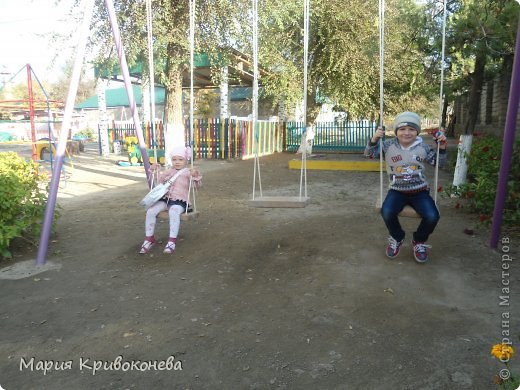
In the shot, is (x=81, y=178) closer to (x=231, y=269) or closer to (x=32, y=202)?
(x=32, y=202)

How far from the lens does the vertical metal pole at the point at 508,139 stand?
3760 mm

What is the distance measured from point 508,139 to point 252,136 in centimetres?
1326

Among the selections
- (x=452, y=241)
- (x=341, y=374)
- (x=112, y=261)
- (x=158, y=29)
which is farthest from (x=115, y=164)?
(x=341, y=374)

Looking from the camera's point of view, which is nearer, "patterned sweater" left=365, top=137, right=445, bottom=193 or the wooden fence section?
"patterned sweater" left=365, top=137, right=445, bottom=193

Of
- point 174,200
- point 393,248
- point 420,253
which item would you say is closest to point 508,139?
point 420,253

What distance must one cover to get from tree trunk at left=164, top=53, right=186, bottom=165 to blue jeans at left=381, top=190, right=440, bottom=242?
26.6ft

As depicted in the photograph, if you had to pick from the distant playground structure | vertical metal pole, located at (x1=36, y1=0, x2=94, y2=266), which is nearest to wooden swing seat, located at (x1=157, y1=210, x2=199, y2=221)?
vertical metal pole, located at (x1=36, y1=0, x2=94, y2=266)

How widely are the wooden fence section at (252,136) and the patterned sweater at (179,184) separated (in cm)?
1100

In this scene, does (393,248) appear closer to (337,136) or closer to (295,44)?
(295,44)

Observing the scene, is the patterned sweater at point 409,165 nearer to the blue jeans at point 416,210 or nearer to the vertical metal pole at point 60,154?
the blue jeans at point 416,210

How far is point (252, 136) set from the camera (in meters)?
16.8

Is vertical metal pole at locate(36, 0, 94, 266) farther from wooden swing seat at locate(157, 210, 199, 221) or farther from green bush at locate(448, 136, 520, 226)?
green bush at locate(448, 136, 520, 226)

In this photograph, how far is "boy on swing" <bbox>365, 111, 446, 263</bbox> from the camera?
3.94 meters

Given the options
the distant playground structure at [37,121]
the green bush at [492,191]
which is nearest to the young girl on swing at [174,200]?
the green bush at [492,191]
